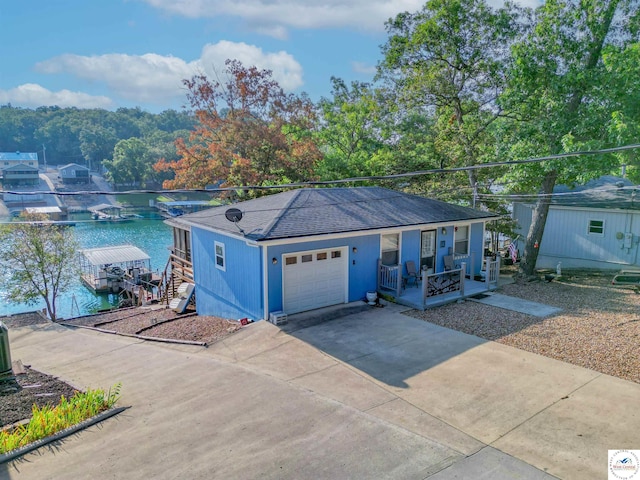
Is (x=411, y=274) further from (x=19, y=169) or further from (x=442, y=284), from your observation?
(x=19, y=169)

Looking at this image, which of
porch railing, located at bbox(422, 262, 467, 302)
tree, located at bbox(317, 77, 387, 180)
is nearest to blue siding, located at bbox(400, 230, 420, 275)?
porch railing, located at bbox(422, 262, 467, 302)

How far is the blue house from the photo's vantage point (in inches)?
435

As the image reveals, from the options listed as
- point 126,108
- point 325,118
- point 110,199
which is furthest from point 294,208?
point 126,108

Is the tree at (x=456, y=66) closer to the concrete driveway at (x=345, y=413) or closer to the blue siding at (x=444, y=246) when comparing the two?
the blue siding at (x=444, y=246)

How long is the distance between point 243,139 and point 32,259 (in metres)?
11.7

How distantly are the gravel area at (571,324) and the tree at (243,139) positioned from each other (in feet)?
41.0

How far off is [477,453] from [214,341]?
6.50 metres

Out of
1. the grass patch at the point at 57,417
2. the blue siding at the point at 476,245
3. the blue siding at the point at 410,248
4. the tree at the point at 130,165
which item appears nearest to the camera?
the grass patch at the point at 57,417

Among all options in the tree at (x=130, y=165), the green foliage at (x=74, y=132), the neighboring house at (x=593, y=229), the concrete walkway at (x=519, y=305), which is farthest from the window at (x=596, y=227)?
the green foliage at (x=74, y=132)

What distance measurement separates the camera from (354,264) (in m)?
12.2

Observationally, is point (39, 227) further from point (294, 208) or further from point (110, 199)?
point (110, 199)

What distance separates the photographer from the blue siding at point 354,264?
10.9m

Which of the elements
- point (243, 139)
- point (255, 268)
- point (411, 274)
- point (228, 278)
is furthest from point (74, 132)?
point (411, 274)

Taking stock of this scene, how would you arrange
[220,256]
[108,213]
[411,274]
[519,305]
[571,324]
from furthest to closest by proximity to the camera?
[108,213]
[411,274]
[220,256]
[519,305]
[571,324]
